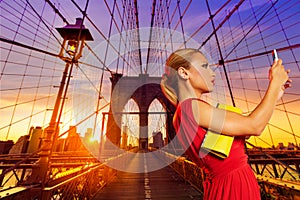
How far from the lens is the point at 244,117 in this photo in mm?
462

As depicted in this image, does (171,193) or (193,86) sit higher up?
(193,86)

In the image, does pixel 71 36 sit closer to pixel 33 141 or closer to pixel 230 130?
pixel 230 130

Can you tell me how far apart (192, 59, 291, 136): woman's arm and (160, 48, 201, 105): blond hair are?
0.19 m

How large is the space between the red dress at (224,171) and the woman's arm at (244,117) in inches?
1.6

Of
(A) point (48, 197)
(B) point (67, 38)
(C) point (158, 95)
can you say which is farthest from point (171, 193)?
(C) point (158, 95)

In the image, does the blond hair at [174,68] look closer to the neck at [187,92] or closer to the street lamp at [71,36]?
the neck at [187,92]

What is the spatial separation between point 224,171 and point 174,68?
43 centimetres

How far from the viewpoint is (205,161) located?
50 centimetres

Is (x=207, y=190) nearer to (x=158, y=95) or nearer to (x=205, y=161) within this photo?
(x=205, y=161)

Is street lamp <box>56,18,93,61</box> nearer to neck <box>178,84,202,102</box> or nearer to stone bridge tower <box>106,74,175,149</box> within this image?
neck <box>178,84,202,102</box>

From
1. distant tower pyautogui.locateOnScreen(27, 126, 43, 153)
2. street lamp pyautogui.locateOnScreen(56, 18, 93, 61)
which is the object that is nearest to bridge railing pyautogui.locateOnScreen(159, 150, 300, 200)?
street lamp pyautogui.locateOnScreen(56, 18, 93, 61)

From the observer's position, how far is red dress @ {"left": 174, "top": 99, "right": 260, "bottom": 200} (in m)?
0.46

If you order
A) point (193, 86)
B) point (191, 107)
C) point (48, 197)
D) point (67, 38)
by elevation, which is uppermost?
point (67, 38)

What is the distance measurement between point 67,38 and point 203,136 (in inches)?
182
